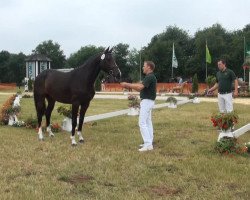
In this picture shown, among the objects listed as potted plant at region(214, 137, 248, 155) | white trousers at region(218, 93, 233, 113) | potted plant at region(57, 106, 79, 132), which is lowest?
potted plant at region(214, 137, 248, 155)

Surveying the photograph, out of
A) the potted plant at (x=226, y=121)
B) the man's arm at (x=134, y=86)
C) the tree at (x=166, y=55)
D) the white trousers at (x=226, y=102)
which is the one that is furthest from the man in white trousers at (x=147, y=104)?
the tree at (x=166, y=55)

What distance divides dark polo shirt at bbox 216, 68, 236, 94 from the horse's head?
3.26m

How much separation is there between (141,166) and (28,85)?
44.3 m

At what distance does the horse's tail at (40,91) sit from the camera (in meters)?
11.3

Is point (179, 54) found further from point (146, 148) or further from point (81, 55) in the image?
point (146, 148)

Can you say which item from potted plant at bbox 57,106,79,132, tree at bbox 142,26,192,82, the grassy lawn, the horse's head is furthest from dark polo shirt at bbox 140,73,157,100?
tree at bbox 142,26,192,82

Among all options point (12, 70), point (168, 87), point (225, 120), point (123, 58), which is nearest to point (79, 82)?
point (225, 120)

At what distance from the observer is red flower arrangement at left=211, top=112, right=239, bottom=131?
29.1 ft

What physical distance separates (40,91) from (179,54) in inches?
2691

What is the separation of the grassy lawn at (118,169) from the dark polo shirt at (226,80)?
127cm

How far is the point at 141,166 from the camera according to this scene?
7.47 metres

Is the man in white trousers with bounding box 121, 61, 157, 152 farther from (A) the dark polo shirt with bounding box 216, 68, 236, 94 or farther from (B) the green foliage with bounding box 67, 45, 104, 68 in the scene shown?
(B) the green foliage with bounding box 67, 45, 104, 68

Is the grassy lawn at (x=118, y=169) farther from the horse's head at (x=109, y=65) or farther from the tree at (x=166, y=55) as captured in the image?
the tree at (x=166, y=55)

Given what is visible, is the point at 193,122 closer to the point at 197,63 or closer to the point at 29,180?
the point at 29,180
